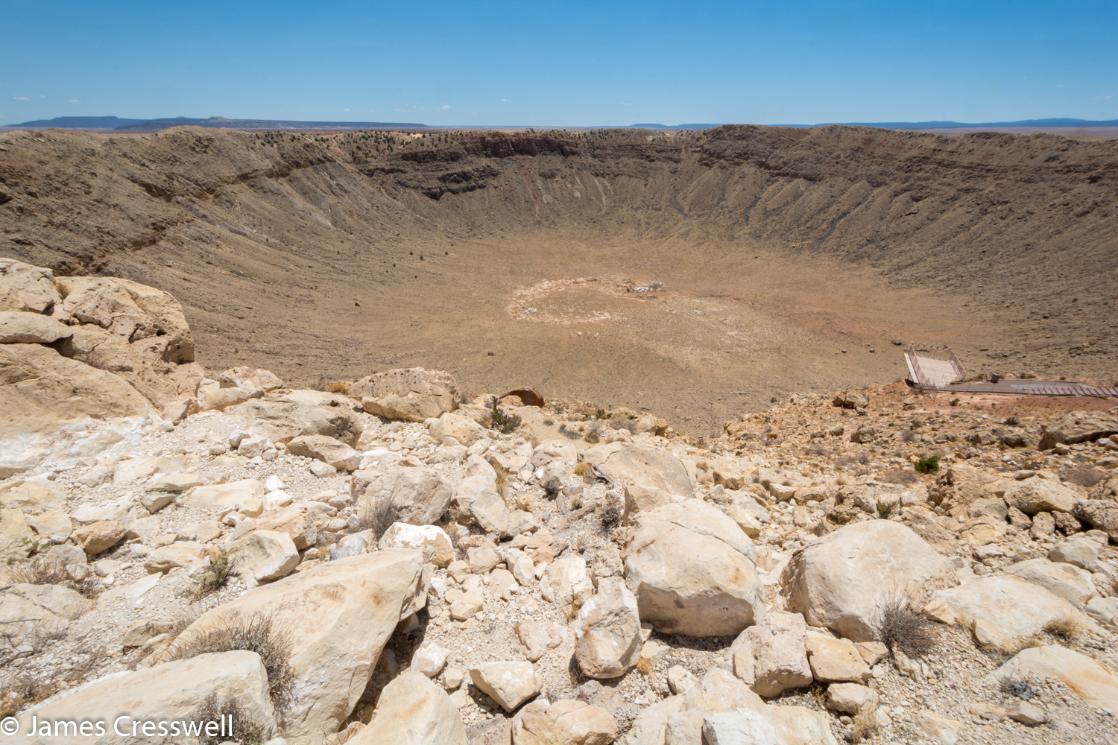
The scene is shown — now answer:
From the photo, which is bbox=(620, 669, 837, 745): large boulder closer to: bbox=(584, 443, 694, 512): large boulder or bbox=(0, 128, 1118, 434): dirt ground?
bbox=(584, 443, 694, 512): large boulder

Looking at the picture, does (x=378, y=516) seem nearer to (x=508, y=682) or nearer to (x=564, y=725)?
(x=508, y=682)

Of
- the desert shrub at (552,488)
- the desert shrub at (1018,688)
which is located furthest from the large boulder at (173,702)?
the desert shrub at (1018,688)

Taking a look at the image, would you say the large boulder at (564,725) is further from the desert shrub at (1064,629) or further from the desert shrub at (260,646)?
the desert shrub at (1064,629)

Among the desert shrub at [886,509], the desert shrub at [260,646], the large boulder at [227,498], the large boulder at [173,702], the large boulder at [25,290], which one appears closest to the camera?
the large boulder at [173,702]

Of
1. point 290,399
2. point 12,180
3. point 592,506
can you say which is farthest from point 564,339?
point 12,180

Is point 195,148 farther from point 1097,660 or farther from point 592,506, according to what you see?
point 1097,660

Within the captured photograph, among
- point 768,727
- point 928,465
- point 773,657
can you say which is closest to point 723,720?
point 768,727
